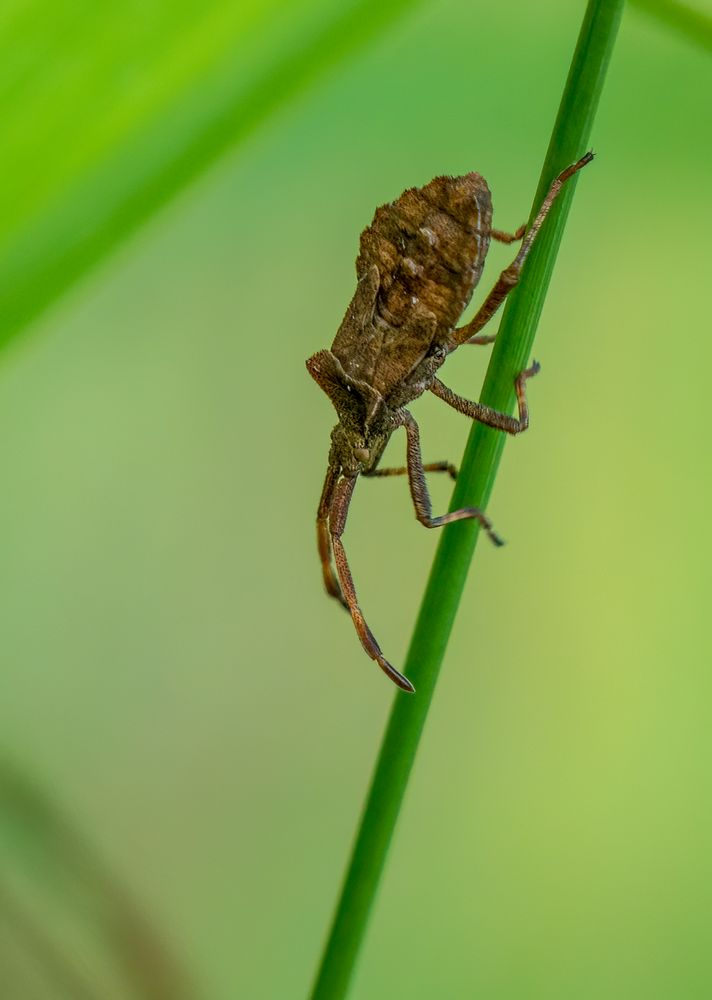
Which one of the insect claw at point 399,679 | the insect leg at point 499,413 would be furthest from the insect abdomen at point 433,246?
the insect claw at point 399,679

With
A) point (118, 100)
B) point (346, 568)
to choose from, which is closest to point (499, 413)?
point (118, 100)

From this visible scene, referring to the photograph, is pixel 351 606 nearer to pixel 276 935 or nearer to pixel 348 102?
pixel 276 935

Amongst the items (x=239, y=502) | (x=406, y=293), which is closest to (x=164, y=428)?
(x=239, y=502)

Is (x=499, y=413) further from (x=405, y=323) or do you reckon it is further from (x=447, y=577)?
(x=405, y=323)

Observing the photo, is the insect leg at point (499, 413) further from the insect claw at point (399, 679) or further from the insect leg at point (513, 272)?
the insect claw at point (399, 679)

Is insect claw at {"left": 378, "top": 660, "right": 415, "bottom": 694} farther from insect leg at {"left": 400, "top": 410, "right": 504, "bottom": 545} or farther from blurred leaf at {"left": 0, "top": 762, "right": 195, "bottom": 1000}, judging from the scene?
blurred leaf at {"left": 0, "top": 762, "right": 195, "bottom": 1000}

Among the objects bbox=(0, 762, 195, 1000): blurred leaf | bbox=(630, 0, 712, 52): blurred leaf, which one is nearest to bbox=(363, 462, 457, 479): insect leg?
bbox=(630, 0, 712, 52): blurred leaf
